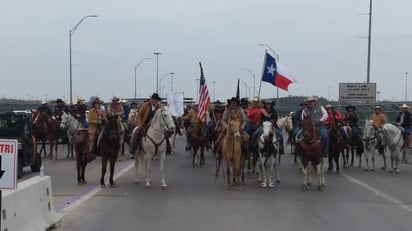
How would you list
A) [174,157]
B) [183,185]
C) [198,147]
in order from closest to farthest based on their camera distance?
[183,185], [198,147], [174,157]

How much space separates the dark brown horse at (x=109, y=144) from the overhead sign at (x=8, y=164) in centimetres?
825

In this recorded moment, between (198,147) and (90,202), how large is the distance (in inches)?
388

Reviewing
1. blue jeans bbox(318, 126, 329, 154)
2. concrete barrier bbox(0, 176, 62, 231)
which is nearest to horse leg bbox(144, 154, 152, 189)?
blue jeans bbox(318, 126, 329, 154)

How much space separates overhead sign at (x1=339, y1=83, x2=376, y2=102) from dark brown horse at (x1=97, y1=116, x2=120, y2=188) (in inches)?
1087

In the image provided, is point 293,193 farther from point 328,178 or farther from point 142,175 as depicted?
point 142,175

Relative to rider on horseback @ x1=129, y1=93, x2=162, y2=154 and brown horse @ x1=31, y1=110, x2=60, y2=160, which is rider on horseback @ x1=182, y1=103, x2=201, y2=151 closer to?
brown horse @ x1=31, y1=110, x2=60, y2=160

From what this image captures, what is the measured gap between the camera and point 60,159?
1014 inches

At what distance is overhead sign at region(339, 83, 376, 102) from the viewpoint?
135 feet

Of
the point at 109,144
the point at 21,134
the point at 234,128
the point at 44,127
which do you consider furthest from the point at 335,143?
the point at 44,127

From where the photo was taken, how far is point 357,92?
4147 centimetres

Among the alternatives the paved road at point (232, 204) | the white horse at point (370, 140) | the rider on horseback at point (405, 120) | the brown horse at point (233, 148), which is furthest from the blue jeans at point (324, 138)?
the rider on horseback at point (405, 120)

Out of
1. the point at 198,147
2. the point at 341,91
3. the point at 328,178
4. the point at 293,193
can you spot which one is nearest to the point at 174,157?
the point at 198,147

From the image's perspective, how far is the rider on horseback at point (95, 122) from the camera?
669 inches

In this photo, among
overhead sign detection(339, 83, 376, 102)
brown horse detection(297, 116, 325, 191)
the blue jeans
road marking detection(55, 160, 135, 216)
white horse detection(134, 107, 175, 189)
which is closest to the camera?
road marking detection(55, 160, 135, 216)
